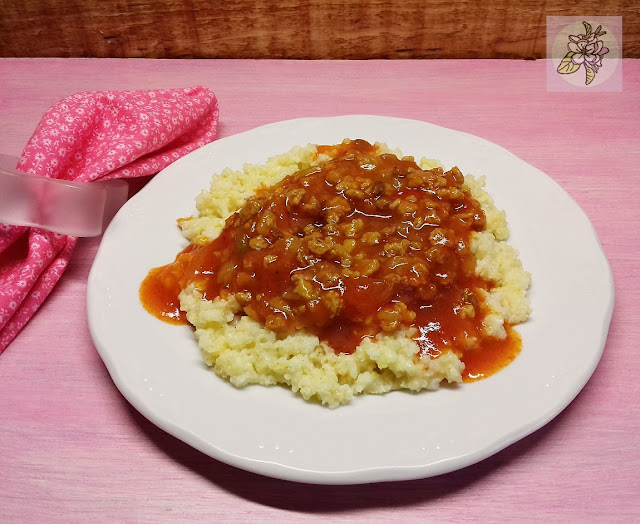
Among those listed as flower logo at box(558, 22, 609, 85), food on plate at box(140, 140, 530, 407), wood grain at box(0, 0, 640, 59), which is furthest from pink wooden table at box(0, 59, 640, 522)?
wood grain at box(0, 0, 640, 59)

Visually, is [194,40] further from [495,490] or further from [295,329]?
[495,490]

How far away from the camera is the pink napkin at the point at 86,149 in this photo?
3477mm

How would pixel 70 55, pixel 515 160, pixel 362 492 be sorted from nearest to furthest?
pixel 362 492, pixel 515 160, pixel 70 55

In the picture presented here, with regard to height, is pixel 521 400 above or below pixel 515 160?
below

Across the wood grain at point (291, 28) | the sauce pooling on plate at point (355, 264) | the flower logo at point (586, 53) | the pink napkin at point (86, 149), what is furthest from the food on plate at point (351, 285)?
the flower logo at point (586, 53)

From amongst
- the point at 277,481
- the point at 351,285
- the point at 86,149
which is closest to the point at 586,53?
the point at 351,285

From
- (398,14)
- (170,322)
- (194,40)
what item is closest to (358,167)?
(170,322)

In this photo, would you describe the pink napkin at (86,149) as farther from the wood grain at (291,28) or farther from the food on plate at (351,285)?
the wood grain at (291,28)

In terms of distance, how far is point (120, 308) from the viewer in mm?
3133

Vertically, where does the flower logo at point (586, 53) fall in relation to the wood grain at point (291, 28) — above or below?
below

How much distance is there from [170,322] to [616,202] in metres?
2.84

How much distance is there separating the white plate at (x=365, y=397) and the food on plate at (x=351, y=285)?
0.09 meters

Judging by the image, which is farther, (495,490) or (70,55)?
(70,55)

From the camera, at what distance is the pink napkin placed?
3.48 metres
